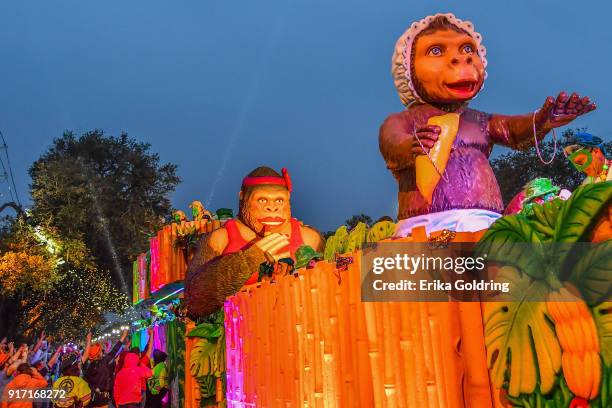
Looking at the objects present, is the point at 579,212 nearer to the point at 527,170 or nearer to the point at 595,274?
the point at 595,274

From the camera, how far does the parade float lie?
2.23 m

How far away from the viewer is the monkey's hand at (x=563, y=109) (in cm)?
402

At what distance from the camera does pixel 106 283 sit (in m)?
26.4

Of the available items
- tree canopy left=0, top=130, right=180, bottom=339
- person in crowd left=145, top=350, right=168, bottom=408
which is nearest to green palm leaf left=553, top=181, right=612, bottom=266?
person in crowd left=145, top=350, right=168, bottom=408

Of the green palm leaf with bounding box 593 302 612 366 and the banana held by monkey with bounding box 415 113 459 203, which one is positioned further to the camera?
the banana held by monkey with bounding box 415 113 459 203

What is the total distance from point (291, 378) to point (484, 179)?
1.73 meters

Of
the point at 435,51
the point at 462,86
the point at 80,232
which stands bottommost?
the point at 462,86

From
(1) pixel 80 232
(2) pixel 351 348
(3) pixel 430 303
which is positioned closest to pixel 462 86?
(2) pixel 351 348

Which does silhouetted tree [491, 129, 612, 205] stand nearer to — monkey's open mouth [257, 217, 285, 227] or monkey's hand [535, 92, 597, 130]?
monkey's open mouth [257, 217, 285, 227]

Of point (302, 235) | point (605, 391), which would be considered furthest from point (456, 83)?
point (302, 235)

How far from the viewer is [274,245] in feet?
21.9

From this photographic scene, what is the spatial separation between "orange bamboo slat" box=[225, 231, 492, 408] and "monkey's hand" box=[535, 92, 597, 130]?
1571 mm

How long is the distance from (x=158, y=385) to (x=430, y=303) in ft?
25.9

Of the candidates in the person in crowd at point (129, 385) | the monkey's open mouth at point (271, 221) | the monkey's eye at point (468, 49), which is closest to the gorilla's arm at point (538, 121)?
the monkey's eye at point (468, 49)
